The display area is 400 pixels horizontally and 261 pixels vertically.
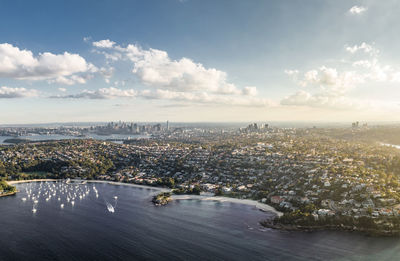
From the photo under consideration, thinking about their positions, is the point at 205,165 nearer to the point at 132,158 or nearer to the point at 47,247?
the point at 132,158

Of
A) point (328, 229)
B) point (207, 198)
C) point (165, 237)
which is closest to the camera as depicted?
point (165, 237)

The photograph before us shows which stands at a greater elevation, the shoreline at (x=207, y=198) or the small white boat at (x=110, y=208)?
the shoreline at (x=207, y=198)

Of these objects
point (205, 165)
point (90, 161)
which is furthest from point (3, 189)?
point (205, 165)

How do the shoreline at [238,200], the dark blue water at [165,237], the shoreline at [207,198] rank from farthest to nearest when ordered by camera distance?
the shoreline at [207,198] → the shoreline at [238,200] → the dark blue water at [165,237]

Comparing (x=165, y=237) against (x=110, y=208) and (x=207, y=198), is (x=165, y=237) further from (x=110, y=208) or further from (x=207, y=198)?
(x=207, y=198)

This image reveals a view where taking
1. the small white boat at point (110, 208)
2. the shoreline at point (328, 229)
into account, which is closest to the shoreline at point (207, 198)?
the shoreline at point (328, 229)

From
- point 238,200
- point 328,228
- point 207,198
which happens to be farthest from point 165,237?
point 328,228

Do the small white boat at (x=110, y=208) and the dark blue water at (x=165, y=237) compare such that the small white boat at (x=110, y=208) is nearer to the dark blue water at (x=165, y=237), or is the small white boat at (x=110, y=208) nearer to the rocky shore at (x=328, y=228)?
the dark blue water at (x=165, y=237)

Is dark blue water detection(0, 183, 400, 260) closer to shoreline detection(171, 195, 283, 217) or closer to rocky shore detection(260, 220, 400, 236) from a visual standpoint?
rocky shore detection(260, 220, 400, 236)
